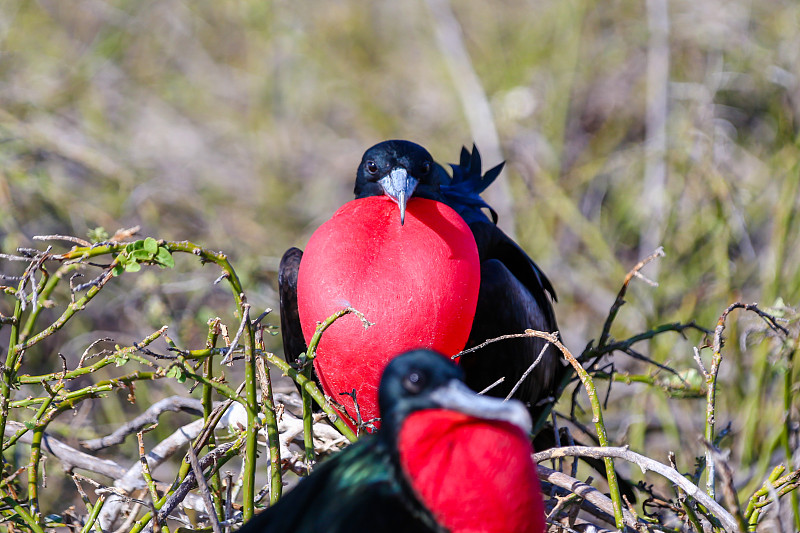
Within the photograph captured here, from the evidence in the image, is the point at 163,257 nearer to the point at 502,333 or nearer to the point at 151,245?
the point at 151,245

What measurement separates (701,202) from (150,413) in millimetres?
2252

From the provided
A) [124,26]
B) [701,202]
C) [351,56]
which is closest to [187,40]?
[124,26]

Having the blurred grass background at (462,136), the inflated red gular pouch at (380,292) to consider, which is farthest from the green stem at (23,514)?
the blurred grass background at (462,136)

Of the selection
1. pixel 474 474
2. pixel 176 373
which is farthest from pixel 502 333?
pixel 474 474

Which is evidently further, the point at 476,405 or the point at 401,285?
the point at 401,285

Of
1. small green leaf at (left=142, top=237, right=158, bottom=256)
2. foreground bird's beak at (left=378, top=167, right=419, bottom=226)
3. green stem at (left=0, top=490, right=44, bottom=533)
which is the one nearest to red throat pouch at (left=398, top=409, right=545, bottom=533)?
small green leaf at (left=142, top=237, right=158, bottom=256)

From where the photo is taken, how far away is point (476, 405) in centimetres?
115

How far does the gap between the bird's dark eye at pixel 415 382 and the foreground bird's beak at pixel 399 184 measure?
2.60 ft

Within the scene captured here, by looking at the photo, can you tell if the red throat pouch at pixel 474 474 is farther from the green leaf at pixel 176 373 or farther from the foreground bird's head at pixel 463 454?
the green leaf at pixel 176 373

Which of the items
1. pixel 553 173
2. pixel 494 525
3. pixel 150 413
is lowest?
pixel 494 525

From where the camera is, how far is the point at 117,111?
4801 mm

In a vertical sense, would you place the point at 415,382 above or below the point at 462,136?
below

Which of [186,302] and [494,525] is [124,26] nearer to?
[186,302]

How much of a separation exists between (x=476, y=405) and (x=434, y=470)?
0.34 feet
